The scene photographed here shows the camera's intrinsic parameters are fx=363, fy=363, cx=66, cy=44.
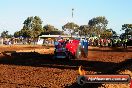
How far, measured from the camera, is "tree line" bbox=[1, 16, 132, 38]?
11491 centimetres

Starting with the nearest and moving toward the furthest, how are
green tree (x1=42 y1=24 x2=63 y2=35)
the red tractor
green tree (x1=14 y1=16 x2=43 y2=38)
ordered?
the red tractor
green tree (x1=14 y1=16 x2=43 y2=38)
green tree (x1=42 y1=24 x2=63 y2=35)

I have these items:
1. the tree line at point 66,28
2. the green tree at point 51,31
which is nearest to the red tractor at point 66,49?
the tree line at point 66,28

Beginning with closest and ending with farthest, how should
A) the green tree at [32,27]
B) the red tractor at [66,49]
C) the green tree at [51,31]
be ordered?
1. the red tractor at [66,49]
2. the green tree at [32,27]
3. the green tree at [51,31]

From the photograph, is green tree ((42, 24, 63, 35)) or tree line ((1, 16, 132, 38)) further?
green tree ((42, 24, 63, 35))

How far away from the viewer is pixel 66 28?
168 meters

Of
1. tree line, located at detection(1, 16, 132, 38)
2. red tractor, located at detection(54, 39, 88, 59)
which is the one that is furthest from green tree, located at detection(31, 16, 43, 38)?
red tractor, located at detection(54, 39, 88, 59)

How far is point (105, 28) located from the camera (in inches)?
6476

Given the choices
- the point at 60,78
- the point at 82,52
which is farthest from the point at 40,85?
the point at 82,52

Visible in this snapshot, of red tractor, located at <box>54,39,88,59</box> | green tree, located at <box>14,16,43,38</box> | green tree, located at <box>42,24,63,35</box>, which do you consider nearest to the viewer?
red tractor, located at <box>54,39,88,59</box>

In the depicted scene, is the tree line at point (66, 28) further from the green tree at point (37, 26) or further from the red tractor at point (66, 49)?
the red tractor at point (66, 49)

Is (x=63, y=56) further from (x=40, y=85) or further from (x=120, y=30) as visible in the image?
(x=120, y=30)

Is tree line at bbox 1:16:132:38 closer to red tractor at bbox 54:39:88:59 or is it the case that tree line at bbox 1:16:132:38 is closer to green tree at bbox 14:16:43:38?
green tree at bbox 14:16:43:38

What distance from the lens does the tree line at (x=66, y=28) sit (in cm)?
11491

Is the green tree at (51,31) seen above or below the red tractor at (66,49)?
above
